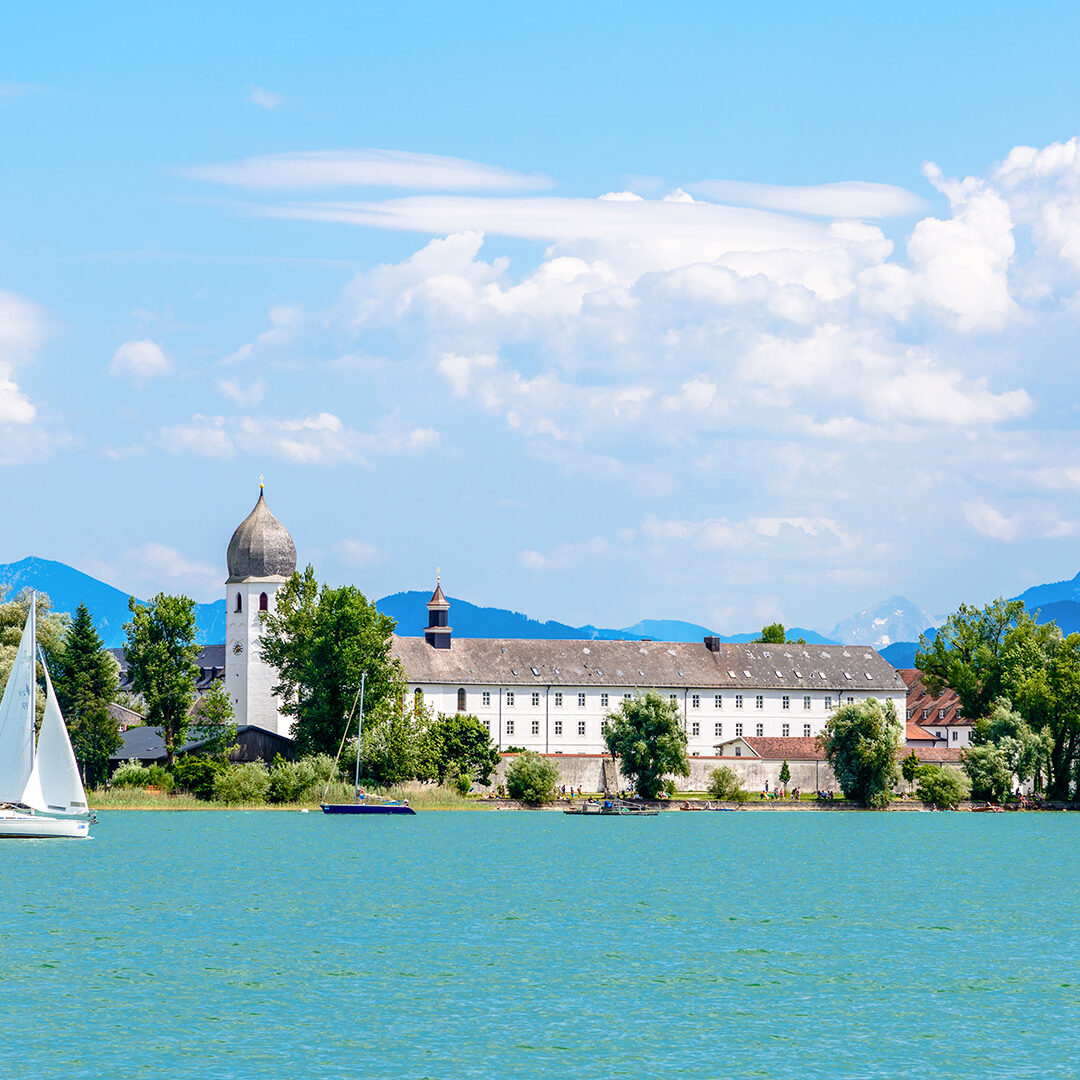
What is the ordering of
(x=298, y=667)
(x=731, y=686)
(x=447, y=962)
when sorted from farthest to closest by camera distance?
1. (x=731, y=686)
2. (x=298, y=667)
3. (x=447, y=962)

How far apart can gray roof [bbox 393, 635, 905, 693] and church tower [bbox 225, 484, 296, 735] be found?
10.6 meters

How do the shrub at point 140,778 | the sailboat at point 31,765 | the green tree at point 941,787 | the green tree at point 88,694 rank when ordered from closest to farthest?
the sailboat at point 31,765, the green tree at point 88,694, the shrub at point 140,778, the green tree at point 941,787

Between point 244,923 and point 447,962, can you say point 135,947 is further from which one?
point 447,962

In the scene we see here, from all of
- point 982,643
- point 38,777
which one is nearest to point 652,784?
point 982,643

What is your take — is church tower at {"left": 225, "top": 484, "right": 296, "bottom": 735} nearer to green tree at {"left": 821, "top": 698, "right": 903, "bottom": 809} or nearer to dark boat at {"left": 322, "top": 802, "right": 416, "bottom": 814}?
dark boat at {"left": 322, "top": 802, "right": 416, "bottom": 814}

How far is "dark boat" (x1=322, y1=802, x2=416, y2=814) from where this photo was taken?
90.6m

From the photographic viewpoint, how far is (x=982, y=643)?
122 meters

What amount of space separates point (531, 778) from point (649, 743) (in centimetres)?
718

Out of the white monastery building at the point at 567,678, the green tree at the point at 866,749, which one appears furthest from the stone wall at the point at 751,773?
the white monastery building at the point at 567,678

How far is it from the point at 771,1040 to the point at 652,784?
7280cm

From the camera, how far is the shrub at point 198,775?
9400cm

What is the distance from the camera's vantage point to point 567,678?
128625 mm

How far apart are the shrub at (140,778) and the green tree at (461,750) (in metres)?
14.7

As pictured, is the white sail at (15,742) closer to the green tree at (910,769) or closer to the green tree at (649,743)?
the green tree at (649,743)
